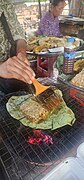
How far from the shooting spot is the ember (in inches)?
60.9

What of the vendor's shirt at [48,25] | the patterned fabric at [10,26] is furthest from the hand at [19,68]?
the vendor's shirt at [48,25]

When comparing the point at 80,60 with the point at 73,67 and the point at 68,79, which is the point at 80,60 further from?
the point at 68,79

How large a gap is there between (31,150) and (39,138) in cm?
16

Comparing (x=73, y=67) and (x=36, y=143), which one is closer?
(x=36, y=143)

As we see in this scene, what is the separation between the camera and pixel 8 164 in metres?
1.36

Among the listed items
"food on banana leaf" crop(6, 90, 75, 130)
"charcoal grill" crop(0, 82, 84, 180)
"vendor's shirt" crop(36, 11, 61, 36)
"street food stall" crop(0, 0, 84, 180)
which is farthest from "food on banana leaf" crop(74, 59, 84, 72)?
"vendor's shirt" crop(36, 11, 61, 36)

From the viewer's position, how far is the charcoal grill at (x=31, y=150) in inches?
53.0

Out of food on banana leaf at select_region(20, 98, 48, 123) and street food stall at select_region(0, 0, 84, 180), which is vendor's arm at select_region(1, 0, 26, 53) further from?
food on banana leaf at select_region(20, 98, 48, 123)

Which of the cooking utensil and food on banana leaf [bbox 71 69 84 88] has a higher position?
food on banana leaf [bbox 71 69 84 88]

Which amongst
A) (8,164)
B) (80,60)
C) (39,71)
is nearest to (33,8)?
(39,71)

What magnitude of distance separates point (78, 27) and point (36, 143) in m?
6.07

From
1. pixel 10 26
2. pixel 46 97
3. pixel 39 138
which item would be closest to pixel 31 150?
pixel 39 138

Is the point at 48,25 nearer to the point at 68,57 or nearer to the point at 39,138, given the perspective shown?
the point at 68,57

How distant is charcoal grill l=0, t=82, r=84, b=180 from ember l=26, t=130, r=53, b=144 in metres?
0.03
